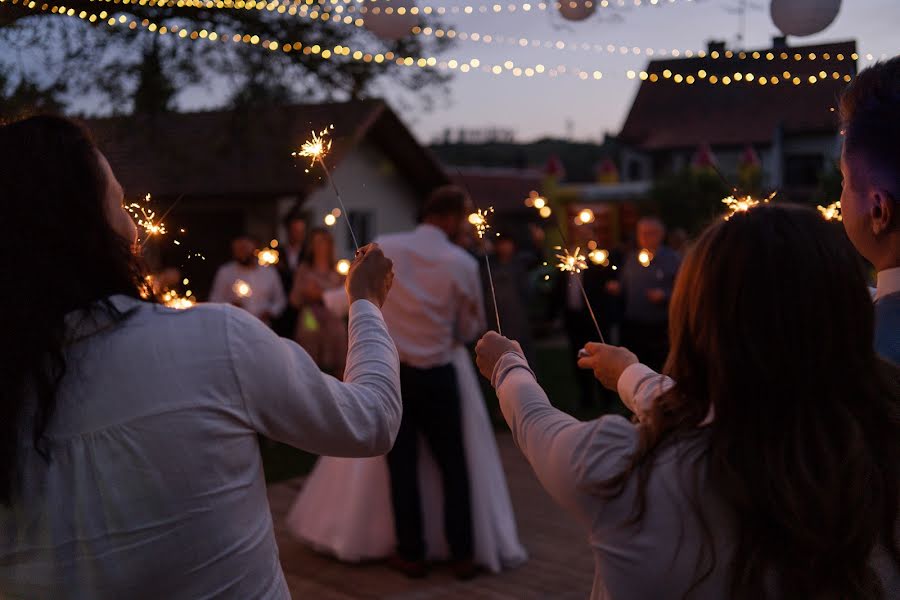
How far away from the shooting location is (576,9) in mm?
4191

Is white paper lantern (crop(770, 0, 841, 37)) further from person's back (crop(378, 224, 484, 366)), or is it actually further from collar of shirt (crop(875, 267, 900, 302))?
collar of shirt (crop(875, 267, 900, 302))

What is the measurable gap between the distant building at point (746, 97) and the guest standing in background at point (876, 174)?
0.66m

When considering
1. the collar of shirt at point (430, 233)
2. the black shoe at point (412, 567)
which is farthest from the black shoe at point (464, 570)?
the collar of shirt at point (430, 233)

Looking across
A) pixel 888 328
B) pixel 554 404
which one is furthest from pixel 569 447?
pixel 554 404

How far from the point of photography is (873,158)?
186 cm

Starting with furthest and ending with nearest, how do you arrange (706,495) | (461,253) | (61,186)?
(461,253)
(61,186)
(706,495)

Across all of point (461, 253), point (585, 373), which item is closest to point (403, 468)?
point (461, 253)

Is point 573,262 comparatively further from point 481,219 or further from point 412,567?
point 412,567

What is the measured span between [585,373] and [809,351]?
8.32 m

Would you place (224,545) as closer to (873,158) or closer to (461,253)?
(873,158)

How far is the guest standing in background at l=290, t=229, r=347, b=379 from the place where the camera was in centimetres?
812

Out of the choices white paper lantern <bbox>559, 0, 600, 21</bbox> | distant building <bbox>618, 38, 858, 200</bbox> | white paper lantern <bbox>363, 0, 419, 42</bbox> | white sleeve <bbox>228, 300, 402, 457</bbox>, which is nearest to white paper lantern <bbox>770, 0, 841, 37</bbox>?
distant building <bbox>618, 38, 858, 200</bbox>

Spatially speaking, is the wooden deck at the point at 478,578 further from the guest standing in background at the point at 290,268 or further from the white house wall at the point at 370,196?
the white house wall at the point at 370,196

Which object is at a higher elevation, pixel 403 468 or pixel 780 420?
pixel 780 420
